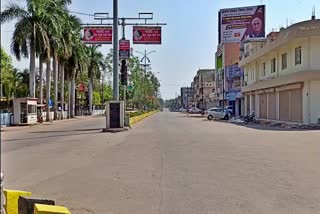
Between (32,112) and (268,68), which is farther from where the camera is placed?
(268,68)

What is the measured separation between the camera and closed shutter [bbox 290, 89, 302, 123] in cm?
3838

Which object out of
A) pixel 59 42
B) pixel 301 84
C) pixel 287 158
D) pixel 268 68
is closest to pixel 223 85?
pixel 268 68

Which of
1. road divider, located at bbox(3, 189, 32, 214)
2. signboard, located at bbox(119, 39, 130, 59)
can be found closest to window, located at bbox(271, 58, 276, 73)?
signboard, located at bbox(119, 39, 130, 59)

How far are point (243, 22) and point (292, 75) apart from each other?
122 ft

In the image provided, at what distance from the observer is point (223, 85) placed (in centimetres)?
9019

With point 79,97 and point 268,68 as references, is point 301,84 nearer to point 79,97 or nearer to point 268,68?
point 268,68

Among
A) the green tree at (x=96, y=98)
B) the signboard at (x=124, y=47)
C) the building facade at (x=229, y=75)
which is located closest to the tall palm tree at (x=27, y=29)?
the signboard at (x=124, y=47)

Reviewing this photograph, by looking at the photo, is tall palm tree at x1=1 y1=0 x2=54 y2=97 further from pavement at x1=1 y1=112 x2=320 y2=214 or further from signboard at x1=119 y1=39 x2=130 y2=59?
pavement at x1=1 y1=112 x2=320 y2=214

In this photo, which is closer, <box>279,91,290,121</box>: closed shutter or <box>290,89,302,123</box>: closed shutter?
<box>290,89,302,123</box>: closed shutter

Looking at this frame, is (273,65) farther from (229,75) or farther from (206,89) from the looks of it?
(206,89)

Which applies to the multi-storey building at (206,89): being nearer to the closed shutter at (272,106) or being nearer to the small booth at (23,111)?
the closed shutter at (272,106)

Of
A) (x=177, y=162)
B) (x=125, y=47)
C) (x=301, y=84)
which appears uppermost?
(x=125, y=47)

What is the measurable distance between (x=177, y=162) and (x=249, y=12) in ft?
205

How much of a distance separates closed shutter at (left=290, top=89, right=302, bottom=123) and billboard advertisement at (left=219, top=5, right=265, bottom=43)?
112ft
